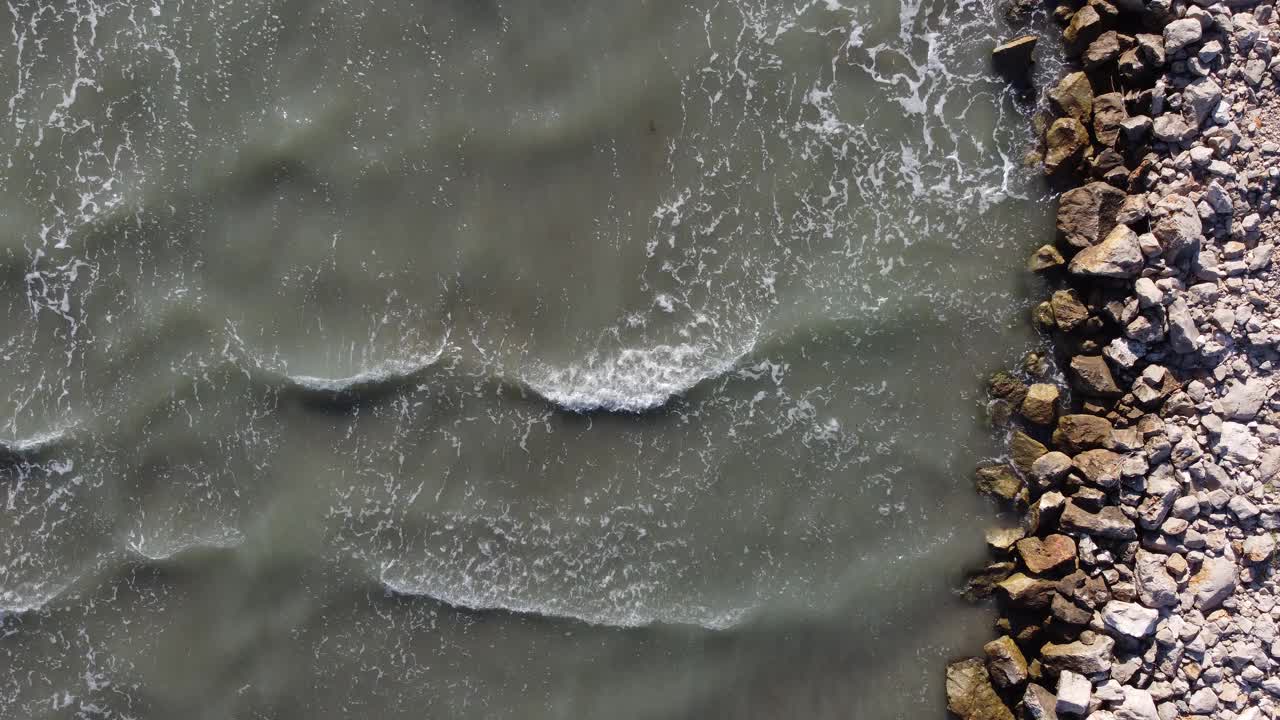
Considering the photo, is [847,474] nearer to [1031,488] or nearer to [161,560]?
[1031,488]

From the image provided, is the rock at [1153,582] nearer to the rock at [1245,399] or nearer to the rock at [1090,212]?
the rock at [1245,399]

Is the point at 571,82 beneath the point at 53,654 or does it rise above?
above

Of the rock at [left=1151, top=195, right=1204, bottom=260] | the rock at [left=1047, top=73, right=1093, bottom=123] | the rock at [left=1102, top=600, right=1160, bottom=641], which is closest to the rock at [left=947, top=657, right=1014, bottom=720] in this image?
the rock at [left=1102, top=600, right=1160, bottom=641]

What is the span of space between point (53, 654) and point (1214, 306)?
1393 cm

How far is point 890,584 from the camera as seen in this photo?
8.77 meters

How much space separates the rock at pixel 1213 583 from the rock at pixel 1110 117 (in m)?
4.84

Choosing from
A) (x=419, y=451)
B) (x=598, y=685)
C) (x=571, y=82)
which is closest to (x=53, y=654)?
(x=419, y=451)

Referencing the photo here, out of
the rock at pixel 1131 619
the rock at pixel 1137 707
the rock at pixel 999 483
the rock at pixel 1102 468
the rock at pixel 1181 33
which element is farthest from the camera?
the rock at pixel 999 483

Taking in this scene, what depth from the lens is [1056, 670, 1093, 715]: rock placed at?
8219 mm

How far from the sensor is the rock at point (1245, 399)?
8.26m

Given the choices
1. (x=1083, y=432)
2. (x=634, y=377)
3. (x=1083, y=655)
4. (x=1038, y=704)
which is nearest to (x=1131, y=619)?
(x=1083, y=655)

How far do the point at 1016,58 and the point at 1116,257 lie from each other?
2605 millimetres

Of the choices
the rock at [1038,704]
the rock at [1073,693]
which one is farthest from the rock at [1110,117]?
the rock at [1038,704]

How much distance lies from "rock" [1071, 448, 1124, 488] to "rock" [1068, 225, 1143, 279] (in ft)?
6.68
